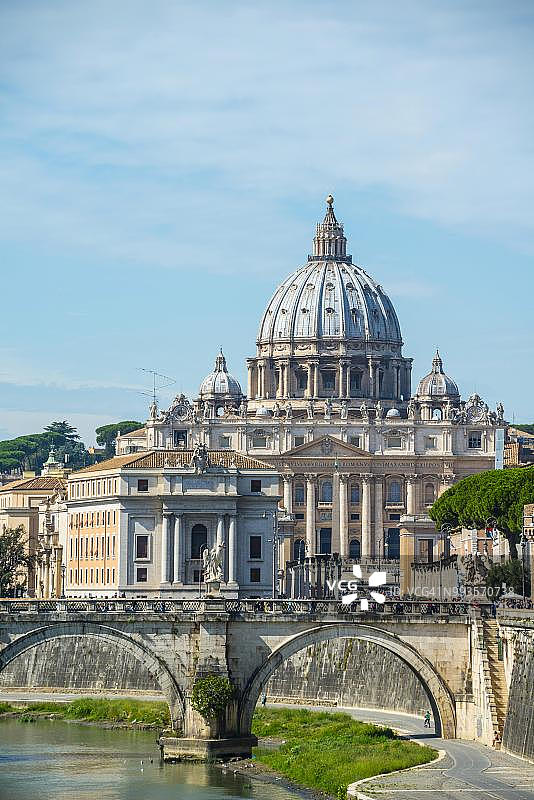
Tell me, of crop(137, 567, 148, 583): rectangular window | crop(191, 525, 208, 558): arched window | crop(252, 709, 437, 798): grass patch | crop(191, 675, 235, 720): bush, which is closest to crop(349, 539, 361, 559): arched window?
crop(137, 567, 148, 583): rectangular window

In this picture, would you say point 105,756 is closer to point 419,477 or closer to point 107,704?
point 107,704

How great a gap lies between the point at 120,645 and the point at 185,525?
141ft

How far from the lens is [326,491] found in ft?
591

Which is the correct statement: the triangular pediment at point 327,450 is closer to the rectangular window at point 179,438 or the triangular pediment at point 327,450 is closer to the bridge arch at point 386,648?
the rectangular window at point 179,438

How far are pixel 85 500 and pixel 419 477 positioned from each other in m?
57.5

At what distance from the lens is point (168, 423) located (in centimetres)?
18288

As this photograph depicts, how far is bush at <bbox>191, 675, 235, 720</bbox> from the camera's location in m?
74.4

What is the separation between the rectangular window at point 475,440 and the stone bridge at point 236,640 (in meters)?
108

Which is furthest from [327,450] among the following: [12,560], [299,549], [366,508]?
[12,560]

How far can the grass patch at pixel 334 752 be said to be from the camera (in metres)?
67.8

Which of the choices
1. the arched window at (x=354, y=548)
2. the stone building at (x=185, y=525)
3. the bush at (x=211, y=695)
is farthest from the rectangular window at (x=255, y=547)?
the arched window at (x=354, y=548)

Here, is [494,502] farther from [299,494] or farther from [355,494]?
[355,494]

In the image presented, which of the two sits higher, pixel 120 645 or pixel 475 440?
pixel 475 440

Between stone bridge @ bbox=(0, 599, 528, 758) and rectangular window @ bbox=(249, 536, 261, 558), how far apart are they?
40.6 m
